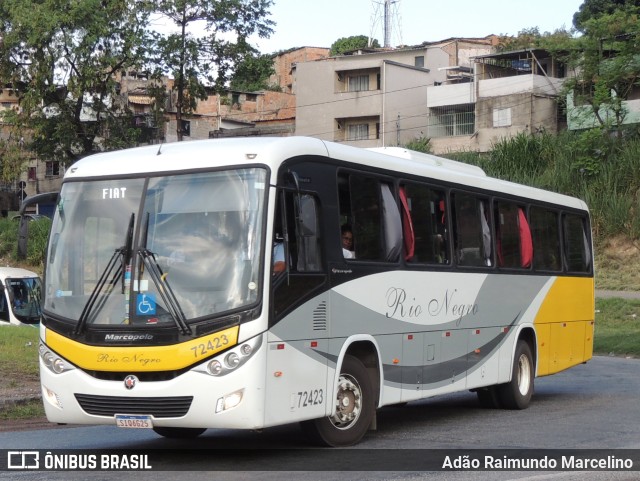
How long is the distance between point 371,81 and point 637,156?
A: 77.9 ft

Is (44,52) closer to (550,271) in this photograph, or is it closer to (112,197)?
(550,271)

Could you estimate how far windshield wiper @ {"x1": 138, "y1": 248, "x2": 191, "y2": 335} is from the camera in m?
10.0

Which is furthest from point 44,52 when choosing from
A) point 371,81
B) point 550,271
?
point 550,271

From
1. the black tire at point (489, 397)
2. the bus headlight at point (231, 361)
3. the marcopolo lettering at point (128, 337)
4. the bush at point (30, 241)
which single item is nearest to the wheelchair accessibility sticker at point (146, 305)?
the marcopolo lettering at point (128, 337)

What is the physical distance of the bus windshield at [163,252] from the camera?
33.2 feet

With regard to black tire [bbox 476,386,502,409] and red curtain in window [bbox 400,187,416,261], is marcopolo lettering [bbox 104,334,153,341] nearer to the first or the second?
red curtain in window [bbox 400,187,416,261]

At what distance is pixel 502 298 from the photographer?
15.8 m

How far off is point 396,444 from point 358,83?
60711mm

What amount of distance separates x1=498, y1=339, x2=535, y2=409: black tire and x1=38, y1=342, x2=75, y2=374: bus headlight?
757 cm

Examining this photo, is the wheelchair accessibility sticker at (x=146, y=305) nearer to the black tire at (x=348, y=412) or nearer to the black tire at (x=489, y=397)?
the black tire at (x=348, y=412)

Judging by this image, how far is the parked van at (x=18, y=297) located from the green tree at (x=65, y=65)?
17.1 meters

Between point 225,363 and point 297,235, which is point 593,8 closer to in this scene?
point 297,235

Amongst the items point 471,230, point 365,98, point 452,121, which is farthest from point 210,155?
point 365,98

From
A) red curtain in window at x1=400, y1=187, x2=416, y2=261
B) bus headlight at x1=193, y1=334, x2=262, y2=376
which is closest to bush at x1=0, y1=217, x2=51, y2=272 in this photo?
red curtain in window at x1=400, y1=187, x2=416, y2=261
